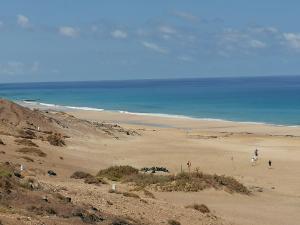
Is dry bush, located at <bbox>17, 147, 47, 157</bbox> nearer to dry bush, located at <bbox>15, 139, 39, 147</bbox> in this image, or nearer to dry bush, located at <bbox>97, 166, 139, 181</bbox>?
dry bush, located at <bbox>15, 139, 39, 147</bbox>

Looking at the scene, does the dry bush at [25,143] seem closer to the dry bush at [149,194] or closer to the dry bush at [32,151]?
the dry bush at [32,151]

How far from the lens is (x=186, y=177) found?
26203 mm

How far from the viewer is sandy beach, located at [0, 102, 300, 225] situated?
792 inches

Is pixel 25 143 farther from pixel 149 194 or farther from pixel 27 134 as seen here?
pixel 149 194

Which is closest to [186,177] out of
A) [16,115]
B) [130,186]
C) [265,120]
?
[130,186]

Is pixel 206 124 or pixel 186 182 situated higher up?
pixel 206 124

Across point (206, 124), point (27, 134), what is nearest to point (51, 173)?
point (27, 134)

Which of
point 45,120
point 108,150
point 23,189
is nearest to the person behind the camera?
point 23,189

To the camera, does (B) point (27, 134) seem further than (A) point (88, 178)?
Yes

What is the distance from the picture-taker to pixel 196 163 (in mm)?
39719

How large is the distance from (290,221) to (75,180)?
353 inches

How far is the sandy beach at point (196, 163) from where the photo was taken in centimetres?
2012

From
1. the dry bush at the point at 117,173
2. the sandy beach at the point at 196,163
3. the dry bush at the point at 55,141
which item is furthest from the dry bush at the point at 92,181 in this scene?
the dry bush at the point at 55,141

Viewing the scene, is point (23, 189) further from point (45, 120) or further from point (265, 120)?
point (265, 120)
